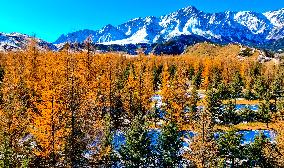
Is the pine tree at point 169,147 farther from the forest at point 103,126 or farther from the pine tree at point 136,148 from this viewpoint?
the pine tree at point 136,148

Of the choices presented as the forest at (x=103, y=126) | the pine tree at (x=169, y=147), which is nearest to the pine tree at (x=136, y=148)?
the forest at (x=103, y=126)

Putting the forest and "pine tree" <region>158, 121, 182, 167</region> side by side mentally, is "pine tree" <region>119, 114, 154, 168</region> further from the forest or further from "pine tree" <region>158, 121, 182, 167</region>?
"pine tree" <region>158, 121, 182, 167</region>

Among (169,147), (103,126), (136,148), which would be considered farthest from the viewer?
(169,147)

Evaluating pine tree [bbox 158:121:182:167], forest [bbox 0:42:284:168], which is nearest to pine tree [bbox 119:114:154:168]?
forest [bbox 0:42:284:168]

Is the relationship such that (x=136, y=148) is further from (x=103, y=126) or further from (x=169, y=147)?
(x=103, y=126)

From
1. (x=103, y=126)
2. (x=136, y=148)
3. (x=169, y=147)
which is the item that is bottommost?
(x=136, y=148)

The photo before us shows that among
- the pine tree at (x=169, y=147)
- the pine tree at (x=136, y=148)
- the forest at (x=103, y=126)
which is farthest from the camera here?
the pine tree at (x=169, y=147)

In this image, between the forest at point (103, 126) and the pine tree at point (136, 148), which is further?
the pine tree at point (136, 148)

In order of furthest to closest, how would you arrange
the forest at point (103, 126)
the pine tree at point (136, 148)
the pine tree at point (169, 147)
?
the pine tree at point (169, 147)
the pine tree at point (136, 148)
the forest at point (103, 126)

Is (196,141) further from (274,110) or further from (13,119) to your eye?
(274,110)

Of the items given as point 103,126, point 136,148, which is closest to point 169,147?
point 136,148

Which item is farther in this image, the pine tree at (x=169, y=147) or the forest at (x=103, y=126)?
the pine tree at (x=169, y=147)

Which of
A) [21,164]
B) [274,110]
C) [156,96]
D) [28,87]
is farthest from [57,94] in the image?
[156,96]

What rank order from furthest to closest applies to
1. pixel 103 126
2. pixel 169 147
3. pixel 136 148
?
1. pixel 169 147
2. pixel 136 148
3. pixel 103 126
